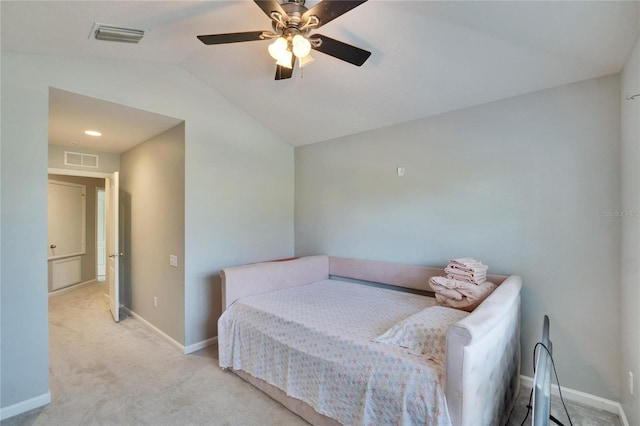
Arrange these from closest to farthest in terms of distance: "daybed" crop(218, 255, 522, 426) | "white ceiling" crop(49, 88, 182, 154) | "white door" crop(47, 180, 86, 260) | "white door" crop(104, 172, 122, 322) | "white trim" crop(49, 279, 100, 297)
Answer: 1. "daybed" crop(218, 255, 522, 426)
2. "white ceiling" crop(49, 88, 182, 154)
3. "white door" crop(104, 172, 122, 322)
4. "white trim" crop(49, 279, 100, 297)
5. "white door" crop(47, 180, 86, 260)

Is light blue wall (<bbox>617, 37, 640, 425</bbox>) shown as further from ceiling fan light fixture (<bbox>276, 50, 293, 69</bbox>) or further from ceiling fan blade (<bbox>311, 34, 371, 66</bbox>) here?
ceiling fan light fixture (<bbox>276, 50, 293, 69</bbox>)

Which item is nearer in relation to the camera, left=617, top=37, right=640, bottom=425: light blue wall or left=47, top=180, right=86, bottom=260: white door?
left=617, top=37, right=640, bottom=425: light blue wall

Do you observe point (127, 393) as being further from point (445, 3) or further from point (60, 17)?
point (445, 3)

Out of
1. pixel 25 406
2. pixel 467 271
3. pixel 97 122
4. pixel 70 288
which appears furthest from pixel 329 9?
pixel 70 288

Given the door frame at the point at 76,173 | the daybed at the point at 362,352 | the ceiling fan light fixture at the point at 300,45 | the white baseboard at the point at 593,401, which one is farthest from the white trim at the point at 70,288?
the white baseboard at the point at 593,401

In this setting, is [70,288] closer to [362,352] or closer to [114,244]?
[114,244]

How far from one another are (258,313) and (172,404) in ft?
2.95

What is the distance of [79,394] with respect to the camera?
2379 mm

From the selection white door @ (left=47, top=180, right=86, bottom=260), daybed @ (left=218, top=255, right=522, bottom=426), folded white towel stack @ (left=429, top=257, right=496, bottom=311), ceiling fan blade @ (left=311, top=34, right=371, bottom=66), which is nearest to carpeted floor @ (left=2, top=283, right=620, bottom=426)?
daybed @ (left=218, top=255, right=522, bottom=426)

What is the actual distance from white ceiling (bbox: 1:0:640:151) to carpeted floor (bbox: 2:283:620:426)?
7.98 ft

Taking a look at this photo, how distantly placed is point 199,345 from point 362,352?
2.19 metres

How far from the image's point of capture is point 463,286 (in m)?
2.28

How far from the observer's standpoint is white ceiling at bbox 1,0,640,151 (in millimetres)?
1805

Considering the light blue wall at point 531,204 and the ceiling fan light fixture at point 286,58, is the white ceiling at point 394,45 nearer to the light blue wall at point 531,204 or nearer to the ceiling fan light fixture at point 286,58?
the light blue wall at point 531,204
